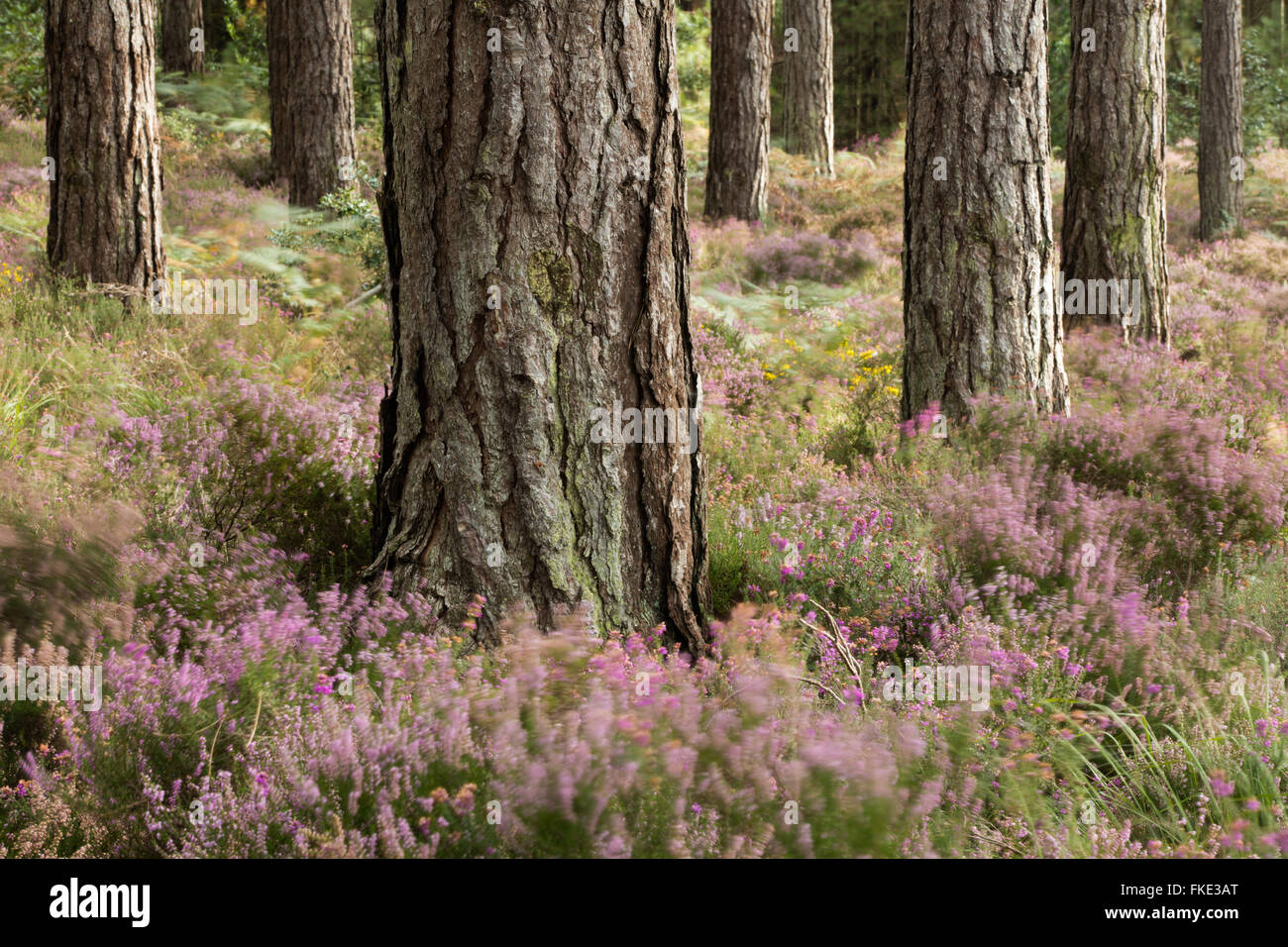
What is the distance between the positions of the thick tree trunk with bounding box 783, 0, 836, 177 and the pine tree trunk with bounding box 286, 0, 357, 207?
26.3 ft

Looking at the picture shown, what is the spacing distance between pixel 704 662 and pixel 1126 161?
715 cm

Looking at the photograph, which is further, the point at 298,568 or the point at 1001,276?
the point at 1001,276

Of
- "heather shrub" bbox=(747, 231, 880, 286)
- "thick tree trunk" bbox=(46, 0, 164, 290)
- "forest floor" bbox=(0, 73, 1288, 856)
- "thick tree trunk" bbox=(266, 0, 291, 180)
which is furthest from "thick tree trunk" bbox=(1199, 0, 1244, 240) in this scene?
"thick tree trunk" bbox=(46, 0, 164, 290)

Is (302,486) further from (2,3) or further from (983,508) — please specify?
(2,3)

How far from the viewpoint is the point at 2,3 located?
63.0 feet

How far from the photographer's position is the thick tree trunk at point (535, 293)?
2906mm

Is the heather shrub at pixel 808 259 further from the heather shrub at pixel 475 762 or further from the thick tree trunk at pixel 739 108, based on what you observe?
the heather shrub at pixel 475 762

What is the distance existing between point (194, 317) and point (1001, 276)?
569 centimetres

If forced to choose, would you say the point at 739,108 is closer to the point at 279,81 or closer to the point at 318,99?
the point at 318,99

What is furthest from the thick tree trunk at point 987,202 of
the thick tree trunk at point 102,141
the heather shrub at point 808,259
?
the heather shrub at point 808,259

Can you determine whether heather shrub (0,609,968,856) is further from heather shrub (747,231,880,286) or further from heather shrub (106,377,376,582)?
heather shrub (747,231,880,286)

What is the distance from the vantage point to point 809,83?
55.9 feet

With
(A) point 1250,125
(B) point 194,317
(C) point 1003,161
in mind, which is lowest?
(B) point 194,317

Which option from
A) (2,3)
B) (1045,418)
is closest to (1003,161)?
(1045,418)
